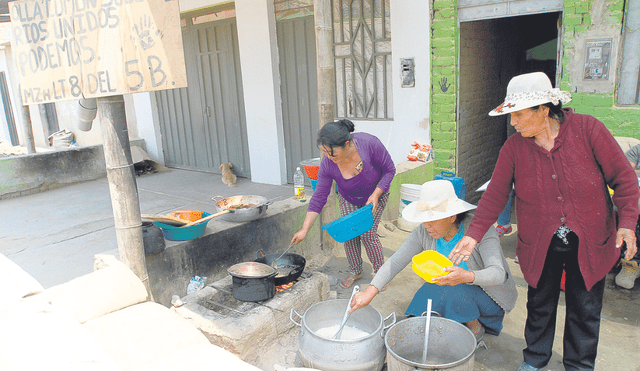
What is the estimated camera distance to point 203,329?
2.98m

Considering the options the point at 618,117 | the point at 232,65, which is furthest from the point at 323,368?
the point at 232,65

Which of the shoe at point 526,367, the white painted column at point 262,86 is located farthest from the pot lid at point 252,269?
the white painted column at point 262,86

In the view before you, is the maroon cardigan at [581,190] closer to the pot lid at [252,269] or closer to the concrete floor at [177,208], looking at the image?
the concrete floor at [177,208]

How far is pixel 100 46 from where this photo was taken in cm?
256

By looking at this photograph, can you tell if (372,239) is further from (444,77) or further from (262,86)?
(262,86)

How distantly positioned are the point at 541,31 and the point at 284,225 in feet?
21.0

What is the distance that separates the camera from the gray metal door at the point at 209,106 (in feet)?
26.7

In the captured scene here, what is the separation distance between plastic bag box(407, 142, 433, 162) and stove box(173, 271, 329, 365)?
2900mm

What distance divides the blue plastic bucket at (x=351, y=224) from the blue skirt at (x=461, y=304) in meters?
0.88

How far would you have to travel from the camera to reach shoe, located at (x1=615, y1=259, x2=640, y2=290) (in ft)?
12.6

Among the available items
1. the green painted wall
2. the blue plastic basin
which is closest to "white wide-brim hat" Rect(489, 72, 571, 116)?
the blue plastic basin

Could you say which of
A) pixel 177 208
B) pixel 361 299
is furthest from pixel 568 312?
pixel 177 208

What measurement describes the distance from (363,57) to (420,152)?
5.37 ft

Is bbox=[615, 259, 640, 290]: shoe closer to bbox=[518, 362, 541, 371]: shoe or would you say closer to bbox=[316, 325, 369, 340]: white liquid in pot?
bbox=[518, 362, 541, 371]: shoe
